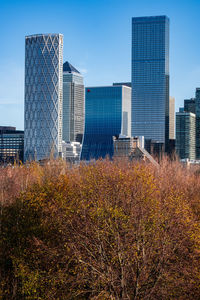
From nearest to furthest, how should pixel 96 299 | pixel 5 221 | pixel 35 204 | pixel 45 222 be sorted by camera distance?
1. pixel 96 299
2. pixel 45 222
3. pixel 35 204
4. pixel 5 221

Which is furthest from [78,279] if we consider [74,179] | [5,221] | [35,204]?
[74,179]

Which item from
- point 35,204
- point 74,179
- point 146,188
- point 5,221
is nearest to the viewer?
point 146,188

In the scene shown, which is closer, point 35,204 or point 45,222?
point 45,222

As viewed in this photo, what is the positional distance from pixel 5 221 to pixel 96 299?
15442 millimetres

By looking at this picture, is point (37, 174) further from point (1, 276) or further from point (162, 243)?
point (162, 243)

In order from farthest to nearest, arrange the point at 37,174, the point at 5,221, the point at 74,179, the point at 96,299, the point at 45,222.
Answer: the point at 37,174, the point at 74,179, the point at 5,221, the point at 45,222, the point at 96,299

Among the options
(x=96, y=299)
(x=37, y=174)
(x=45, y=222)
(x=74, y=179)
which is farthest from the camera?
(x=37, y=174)

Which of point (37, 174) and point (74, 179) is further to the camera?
point (37, 174)

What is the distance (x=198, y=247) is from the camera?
27.3 metres

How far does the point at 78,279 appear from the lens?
2739 cm

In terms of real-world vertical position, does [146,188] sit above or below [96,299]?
above

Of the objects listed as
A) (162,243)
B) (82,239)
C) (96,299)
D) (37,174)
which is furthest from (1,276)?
(37,174)

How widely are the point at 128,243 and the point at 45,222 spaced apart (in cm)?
855

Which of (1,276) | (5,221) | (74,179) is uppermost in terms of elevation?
(74,179)
